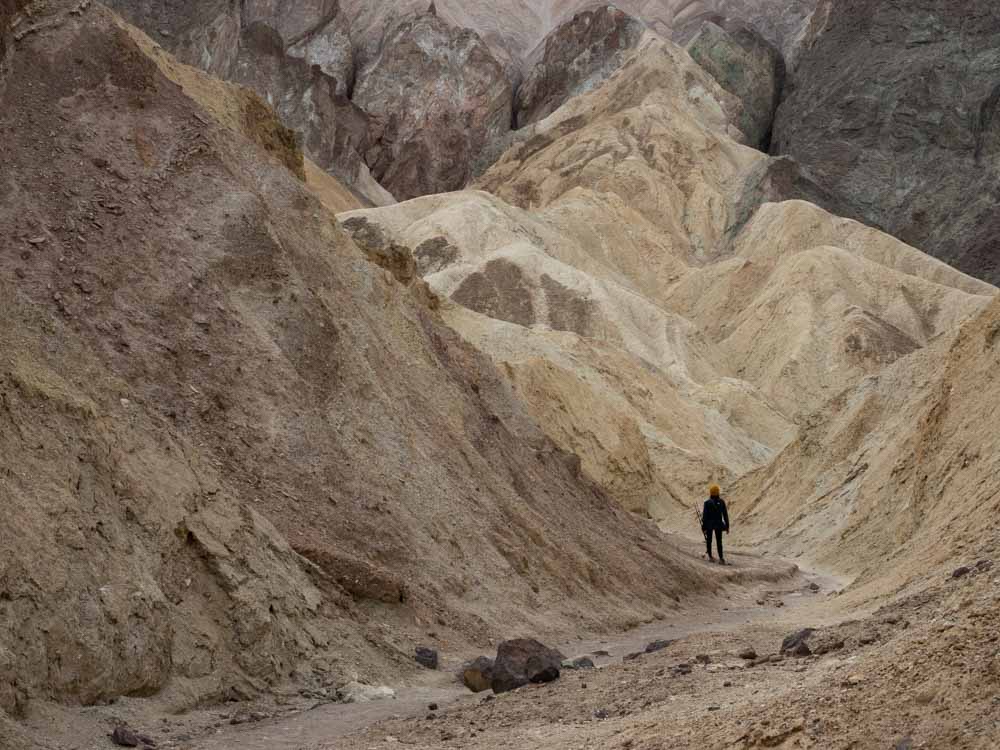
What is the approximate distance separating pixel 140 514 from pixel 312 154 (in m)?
77.9

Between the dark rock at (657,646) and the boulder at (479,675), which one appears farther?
the dark rock at (657,646)

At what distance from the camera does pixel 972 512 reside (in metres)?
14.3

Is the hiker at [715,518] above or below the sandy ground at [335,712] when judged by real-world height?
above

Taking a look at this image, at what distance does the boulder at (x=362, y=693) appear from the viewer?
33.0 feet

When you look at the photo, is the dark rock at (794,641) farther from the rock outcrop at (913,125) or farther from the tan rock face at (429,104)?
the tan rock face at (429,104)

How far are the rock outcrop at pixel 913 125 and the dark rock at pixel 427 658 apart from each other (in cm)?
7749

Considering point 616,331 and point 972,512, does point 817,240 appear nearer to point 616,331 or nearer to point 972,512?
point 616,331

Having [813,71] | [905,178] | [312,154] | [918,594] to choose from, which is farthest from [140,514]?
[813,71]

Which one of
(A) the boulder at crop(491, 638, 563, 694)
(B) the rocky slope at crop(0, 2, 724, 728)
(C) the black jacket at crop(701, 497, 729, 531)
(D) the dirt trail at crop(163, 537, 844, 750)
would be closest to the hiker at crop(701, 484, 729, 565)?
(C) the black jacket at crop(701, 497, 729, 531)

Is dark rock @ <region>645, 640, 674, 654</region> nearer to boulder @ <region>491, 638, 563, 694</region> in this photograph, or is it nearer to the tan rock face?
boulder @ <region>491, 638, 563, 694</region>

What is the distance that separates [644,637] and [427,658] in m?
4.49

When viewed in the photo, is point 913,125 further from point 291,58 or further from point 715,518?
point 715,518

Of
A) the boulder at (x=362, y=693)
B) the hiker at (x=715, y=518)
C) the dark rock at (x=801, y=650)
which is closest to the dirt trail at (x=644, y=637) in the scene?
Answer: the boulder at (x=362, y=693)

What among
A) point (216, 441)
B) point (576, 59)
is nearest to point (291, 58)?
point (576, 59)
